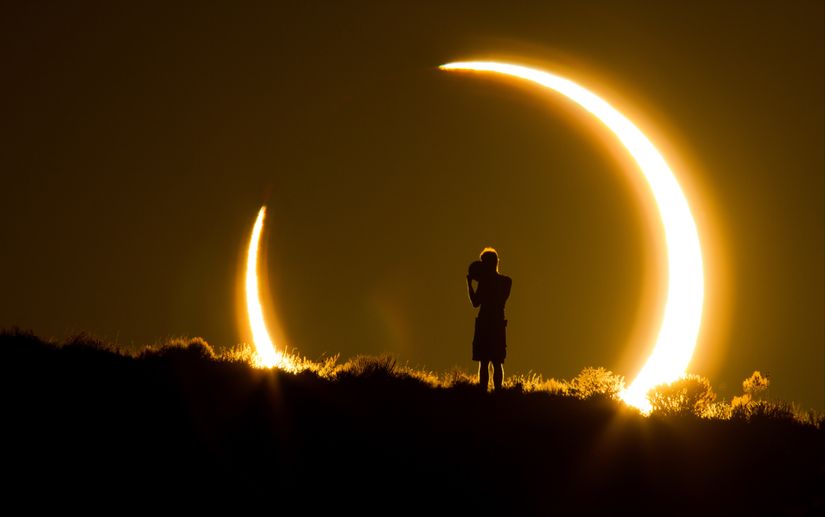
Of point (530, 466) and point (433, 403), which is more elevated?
point (433, 403)

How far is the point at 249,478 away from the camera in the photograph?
1084cm

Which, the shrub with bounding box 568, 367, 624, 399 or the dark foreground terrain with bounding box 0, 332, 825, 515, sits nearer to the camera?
the dark foreground terrain with bounding box 0, 332, 825, 515

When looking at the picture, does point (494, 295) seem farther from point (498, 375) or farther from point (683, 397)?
point (683, 397)

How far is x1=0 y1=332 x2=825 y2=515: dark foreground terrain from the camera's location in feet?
34.6

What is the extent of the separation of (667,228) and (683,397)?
26.2 ft

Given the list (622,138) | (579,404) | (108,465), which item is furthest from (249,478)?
(622,138)

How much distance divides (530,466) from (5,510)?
18.6ft

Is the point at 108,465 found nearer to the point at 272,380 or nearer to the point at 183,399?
the point at 183,399

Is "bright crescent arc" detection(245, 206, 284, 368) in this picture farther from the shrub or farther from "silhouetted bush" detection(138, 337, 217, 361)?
the shrub

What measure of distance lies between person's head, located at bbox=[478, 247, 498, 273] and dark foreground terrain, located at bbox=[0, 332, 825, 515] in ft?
5.94

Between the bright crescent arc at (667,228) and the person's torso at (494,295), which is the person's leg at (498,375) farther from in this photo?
the bright crescent arc at (667,228)

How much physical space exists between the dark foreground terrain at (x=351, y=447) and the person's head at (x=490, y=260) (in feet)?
5.94

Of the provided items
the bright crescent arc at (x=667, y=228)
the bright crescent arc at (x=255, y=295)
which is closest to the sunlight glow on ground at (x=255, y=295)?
the bright crescent arc at (x=255, y=295)

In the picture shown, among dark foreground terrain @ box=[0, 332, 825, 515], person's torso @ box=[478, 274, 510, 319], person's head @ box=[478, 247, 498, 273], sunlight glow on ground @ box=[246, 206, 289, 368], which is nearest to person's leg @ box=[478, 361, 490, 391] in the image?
dark foreground terrain @ box=[0, 332, 825, 515]
